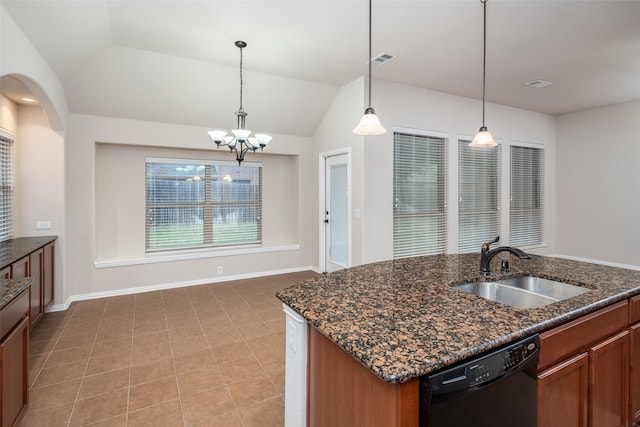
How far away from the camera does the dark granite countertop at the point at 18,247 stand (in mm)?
2900

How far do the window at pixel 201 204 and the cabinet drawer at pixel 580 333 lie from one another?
204 inches

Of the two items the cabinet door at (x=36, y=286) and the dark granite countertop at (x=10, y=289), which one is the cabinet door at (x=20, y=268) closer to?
the cabinet door at (x=36, y=286)

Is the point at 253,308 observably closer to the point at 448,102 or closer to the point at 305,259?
the point at 305,259

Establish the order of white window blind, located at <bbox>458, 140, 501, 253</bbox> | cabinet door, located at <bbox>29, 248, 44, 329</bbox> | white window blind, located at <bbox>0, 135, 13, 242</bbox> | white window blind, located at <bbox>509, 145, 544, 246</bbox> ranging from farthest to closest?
white window blind, located at <bbox>509, 145, 544, 246</bbox>
white window blind, located at <bbox>458, 140, 501, 253</bbox>
white window blind, located at <bbox>0, 135, 13, 242</bbox>
cabinet door, located at <bbox>29, 248, 44, 329</bbox>

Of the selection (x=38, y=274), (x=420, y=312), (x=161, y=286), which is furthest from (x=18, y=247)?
(x=420, y=312)

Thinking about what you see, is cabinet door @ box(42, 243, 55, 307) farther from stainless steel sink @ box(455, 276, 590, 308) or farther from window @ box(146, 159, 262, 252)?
stainless steel sink @ box(455, 276, 590, 308)

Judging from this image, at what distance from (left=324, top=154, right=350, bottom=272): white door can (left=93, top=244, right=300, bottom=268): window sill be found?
75cm

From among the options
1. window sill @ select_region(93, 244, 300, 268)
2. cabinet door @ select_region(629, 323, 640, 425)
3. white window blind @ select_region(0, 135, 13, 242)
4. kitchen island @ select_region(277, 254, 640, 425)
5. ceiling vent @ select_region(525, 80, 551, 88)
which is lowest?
cabinet door @ select_region(629, 323, 640, 425)

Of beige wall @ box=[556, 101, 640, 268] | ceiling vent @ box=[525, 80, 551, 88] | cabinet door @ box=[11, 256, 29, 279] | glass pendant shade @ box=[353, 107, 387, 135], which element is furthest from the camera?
beige wall @ box=[556, 101, 640, 268]

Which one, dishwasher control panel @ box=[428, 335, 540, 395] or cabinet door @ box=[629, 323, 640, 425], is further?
cabinet door @ box=[629, 323, 640, 425]

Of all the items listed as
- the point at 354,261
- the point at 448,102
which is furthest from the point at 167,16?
the point at 448,102

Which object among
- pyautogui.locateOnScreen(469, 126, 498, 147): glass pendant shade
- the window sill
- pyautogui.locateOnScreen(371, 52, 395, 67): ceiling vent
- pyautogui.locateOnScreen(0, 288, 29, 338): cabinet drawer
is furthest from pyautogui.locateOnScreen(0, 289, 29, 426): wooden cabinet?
pyautogui.locateOnScreen(371, 52, 395, 67): ceiling vent

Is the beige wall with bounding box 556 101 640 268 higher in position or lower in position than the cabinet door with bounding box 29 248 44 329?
higher

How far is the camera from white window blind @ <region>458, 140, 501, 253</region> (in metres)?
5.71
